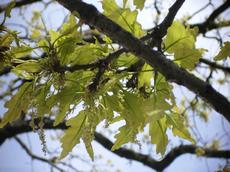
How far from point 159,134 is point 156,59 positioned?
545 millimetres

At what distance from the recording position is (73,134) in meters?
1.26

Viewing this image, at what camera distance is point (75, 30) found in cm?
112

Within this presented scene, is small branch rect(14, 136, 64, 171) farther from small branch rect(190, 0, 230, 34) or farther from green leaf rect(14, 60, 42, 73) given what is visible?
green leaf rect(14, 60, 42, 73)

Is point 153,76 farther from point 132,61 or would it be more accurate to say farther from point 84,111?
point 84,111

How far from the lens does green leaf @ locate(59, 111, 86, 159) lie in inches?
48.5

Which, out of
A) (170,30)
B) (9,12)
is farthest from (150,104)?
(9,12)

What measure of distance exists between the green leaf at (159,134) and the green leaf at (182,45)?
24 cm

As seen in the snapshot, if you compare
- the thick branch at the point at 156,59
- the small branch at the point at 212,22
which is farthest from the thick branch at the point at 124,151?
the thick branch at the point at 156,59

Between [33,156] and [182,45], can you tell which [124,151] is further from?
[182,45]

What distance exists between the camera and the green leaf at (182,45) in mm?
1159

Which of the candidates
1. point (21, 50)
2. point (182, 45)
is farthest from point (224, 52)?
point (21, 50)

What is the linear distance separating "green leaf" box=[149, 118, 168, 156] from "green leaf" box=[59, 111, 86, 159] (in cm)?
26

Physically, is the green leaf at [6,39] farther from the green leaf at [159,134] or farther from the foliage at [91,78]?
the green leaf at [159,134]

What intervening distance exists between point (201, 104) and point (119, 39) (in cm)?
403
